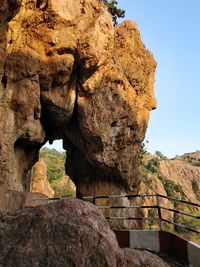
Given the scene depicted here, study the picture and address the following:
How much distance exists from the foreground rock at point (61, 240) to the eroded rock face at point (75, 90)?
21.3 ft

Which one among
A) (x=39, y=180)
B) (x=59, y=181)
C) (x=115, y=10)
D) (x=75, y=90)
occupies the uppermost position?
(x=115, y=10)

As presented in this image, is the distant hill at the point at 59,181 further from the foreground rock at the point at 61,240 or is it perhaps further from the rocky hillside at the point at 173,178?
the foreground rock at the point at 61,240

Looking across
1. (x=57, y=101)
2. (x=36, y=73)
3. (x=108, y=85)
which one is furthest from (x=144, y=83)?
(x=36, y=73)

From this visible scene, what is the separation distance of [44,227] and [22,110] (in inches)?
346

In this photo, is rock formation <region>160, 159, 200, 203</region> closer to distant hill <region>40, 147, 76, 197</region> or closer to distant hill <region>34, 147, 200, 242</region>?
distant hill <region>34, 147, 200, 242</region>

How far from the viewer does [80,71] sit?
13188mm

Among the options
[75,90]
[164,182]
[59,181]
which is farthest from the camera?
[164,182]

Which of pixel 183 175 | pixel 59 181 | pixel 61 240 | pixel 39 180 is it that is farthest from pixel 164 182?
pixel 61 240

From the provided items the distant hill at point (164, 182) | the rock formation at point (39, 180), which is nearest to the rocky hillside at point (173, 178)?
the distant hill at point (164, 182)

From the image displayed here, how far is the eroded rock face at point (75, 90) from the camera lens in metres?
10.9

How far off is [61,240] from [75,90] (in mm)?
11300

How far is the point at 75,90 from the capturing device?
1361 cm

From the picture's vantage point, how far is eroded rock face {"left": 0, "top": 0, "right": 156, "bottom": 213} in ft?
35.8

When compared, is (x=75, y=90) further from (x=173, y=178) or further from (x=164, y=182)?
(x=173, y=178)
